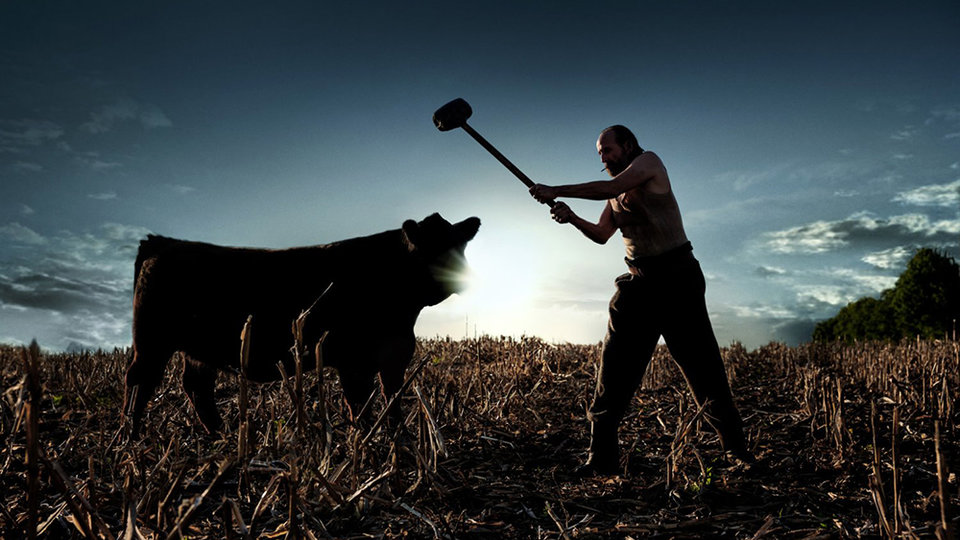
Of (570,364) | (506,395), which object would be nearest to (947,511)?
(506,395)

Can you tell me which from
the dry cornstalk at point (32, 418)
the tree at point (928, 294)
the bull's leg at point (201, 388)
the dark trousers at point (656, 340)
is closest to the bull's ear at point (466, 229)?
the dark trousers at point (656, 340)

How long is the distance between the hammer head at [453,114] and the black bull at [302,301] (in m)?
1.08

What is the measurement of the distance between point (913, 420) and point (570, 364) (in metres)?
4.16

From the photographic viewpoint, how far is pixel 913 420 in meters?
5.52

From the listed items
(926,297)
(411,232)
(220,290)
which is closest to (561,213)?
(411,232)

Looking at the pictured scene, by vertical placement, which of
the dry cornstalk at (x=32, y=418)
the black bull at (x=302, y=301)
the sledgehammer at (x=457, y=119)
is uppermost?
the sledgehammer at (x=457, y=119)

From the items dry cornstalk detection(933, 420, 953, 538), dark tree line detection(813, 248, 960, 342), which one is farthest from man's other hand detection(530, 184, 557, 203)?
dark tree line detection(813, 248, 960, 342)

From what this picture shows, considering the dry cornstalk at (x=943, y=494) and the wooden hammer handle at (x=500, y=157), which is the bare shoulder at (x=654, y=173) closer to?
the wooden hammer handle at (x=500, y=157)

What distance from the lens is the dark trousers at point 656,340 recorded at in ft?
14.3

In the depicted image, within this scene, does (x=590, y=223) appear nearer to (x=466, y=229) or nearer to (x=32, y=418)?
(x=466, y=229)

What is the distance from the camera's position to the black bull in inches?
190

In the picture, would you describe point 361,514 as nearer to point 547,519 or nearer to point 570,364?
point 547,519

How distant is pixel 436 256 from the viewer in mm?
5023

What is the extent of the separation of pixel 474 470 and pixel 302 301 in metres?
2.02
